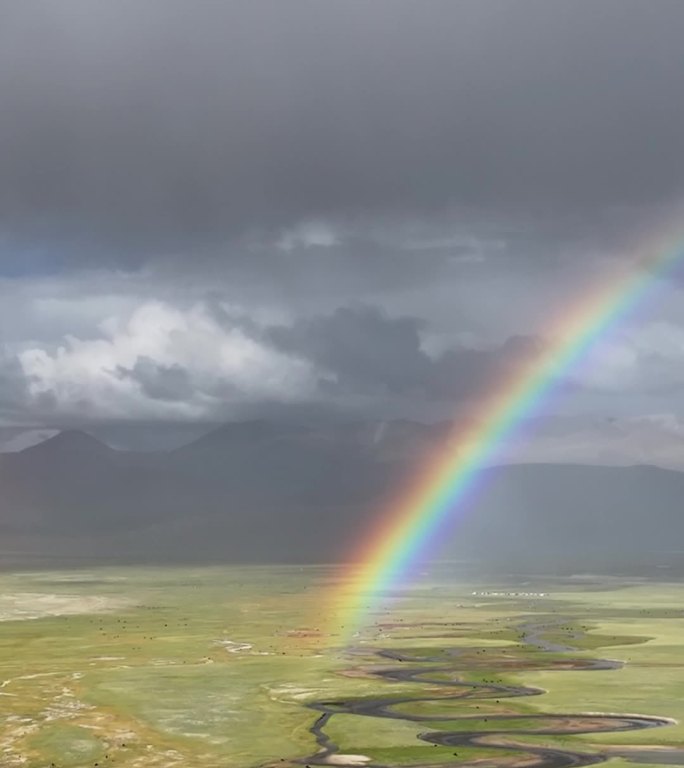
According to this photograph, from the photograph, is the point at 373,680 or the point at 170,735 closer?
the point at 170,735

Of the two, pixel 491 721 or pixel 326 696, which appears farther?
pixel 326 696

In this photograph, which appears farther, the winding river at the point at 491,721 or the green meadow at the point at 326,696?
the green meadow at the point at 326,696

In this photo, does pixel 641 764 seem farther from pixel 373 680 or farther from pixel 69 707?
pixel 69 707

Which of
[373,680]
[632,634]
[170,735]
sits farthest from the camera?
[632,634]

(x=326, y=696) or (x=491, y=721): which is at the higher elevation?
(x=326, y=696)

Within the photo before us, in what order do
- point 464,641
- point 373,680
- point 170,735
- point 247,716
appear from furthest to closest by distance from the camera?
1. point 464,641
2. point 373,680
3. point 247,716
4. point 170,735

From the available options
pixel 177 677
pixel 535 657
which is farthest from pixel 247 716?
pixel 535 657

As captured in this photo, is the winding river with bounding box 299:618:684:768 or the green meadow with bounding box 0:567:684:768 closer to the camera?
the winding river with bounding box 299:618:684:768
